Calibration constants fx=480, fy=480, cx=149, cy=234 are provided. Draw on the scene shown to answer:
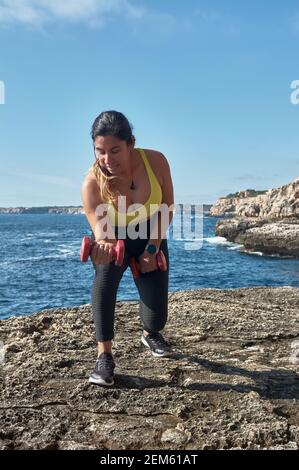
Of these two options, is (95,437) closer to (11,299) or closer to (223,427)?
(223,427)

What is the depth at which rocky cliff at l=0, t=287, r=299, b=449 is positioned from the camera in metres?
3.27

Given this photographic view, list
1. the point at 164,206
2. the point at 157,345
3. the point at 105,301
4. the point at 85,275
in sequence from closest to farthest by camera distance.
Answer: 1. the point at 105,301
2. the point at 164,206
3. the point at 157,345
4. the point at 85,275

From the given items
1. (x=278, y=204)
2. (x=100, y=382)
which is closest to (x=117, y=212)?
(x=100, y=382)

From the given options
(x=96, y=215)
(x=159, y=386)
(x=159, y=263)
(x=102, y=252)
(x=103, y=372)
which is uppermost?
(x=96, y=215)

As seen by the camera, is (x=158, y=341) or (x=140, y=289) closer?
(x=140, y=289)

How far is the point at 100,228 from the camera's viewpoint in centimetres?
422

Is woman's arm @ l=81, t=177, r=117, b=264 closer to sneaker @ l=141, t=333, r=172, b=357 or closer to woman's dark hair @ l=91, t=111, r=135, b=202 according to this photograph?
woman's dark hair @ l=91, t=111, r=135, b=202

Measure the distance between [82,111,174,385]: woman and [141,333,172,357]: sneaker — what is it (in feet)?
1.55

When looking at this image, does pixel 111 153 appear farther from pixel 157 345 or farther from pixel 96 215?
pixel 157 345

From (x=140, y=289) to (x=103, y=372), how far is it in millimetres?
926

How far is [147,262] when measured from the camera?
4.43 m

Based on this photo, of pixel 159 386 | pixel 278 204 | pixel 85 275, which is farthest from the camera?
pixel 278 204

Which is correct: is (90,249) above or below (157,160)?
below
